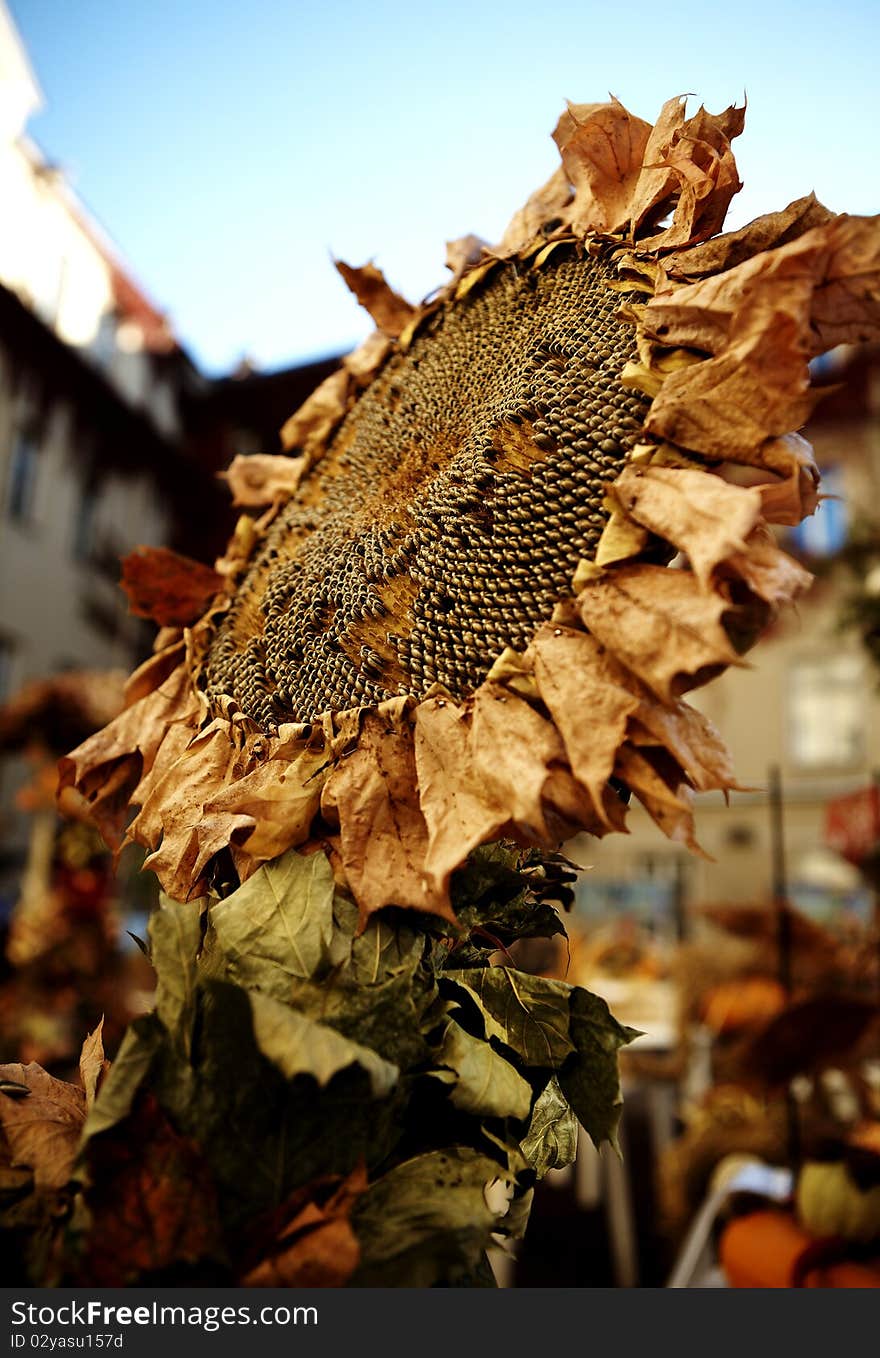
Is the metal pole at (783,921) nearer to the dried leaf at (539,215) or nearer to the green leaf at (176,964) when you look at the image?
the dried leaf at (539,215)

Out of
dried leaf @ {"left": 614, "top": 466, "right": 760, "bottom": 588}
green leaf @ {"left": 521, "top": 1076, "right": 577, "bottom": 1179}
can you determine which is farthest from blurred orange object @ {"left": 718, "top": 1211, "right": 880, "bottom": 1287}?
dried leaf @ {"left": 614, "top": 466, "right": 760, "bottom": 588}

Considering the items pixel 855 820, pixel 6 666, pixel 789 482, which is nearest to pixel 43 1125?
pixel 789 482

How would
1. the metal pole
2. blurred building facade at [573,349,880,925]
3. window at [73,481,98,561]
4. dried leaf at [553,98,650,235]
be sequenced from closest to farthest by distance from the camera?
dried leaf at [553,98,650,235], the metal pole, window at [73,481,98,561], blurred building facade at [573,349,880,925]

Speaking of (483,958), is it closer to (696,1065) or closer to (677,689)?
(677,689)

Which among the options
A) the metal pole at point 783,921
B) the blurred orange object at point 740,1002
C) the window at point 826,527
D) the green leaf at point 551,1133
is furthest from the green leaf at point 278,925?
the window at point 826,527

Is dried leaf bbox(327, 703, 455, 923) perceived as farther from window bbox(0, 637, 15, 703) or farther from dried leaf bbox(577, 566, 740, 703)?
window bbox(0, 637, 15, 703)

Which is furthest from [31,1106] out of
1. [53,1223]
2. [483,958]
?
[483,958]

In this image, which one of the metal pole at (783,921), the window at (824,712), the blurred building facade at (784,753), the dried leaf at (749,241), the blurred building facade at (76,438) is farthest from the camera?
the window at (824,712)
